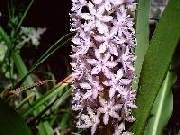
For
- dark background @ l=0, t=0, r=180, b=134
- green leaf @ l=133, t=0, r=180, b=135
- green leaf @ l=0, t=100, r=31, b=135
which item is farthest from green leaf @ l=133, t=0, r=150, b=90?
dark background @ l=0, t=0, r=180, b=134

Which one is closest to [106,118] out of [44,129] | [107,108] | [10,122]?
[107,108]

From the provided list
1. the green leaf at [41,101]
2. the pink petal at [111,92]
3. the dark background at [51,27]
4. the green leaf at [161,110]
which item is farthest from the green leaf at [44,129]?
the dark background at [51,27]

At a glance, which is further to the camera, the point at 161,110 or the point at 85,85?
the point at 161,110

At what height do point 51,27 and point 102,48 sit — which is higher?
point 102,48

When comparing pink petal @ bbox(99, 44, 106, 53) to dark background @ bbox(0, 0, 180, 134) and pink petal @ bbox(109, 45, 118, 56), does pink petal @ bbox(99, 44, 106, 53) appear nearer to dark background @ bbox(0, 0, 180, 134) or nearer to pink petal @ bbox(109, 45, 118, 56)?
pink petal @ bbox(109, 45, 118, 56)

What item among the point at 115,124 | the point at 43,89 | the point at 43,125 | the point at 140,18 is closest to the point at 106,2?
the point at 140,18

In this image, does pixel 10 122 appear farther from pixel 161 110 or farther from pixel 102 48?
pixel 161 110

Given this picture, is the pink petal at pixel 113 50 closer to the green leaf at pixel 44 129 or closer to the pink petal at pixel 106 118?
the pink petal at pixel 106 118
